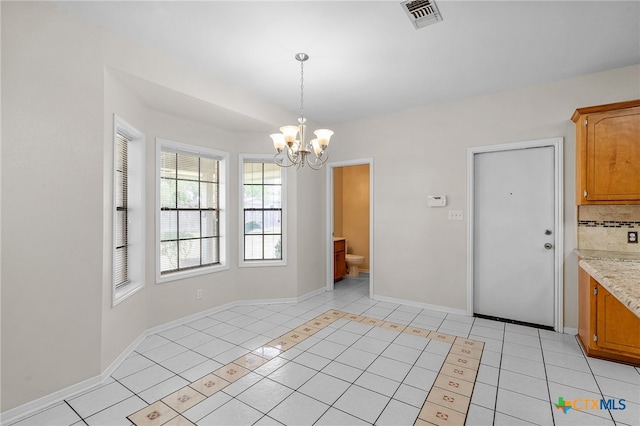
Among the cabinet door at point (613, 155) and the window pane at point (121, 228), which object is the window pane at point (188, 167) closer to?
the window pane at point (121, 228)

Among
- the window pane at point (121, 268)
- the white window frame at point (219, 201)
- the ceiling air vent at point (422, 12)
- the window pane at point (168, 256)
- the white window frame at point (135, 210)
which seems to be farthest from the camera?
the window pane at point (168, 256)

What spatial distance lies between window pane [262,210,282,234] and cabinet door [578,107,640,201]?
374cm

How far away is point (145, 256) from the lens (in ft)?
10.8

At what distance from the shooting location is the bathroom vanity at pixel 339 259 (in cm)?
566

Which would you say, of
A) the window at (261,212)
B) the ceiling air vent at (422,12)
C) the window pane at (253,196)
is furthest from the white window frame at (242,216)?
the ceiling air vent at (422,12)

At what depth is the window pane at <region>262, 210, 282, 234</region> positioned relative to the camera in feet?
14.9

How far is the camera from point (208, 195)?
4090 mm

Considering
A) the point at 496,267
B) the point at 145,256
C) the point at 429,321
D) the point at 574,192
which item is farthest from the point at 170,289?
the point at 574,192

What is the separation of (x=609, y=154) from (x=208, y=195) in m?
4.59

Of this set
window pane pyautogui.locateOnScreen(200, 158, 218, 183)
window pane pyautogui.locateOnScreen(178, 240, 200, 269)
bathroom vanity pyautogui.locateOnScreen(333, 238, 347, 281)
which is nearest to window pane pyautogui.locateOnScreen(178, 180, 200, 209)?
window pane pyautogui.locateOnScreen(200, 158, 218, 183)

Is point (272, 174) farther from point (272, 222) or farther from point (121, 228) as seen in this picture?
point (121, 228)

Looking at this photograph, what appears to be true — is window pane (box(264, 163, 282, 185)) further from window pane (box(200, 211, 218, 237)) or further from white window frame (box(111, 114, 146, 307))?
white window frame (box(111, 114, 146, 307))

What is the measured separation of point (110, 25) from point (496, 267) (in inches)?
188

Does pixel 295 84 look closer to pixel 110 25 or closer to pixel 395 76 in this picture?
pixel 395 76
